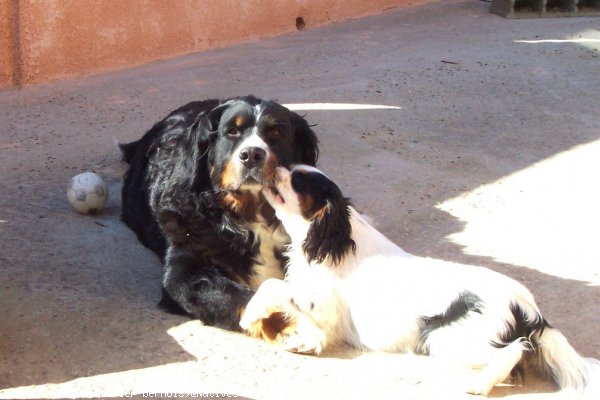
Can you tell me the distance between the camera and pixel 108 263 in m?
4.90

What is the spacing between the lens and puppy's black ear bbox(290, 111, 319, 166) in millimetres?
4508

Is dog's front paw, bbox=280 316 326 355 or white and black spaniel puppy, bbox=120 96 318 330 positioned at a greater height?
white and black spaniel puppy, bbox=120 96 318 330

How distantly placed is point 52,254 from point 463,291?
224 centimetres

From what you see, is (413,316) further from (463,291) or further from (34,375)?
(34,375)

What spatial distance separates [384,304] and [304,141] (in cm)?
99

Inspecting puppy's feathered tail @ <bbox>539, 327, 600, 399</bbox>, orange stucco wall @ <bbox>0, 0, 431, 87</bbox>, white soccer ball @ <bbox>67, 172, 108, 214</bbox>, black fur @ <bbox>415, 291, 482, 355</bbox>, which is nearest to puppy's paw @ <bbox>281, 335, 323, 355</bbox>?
black fur @ <bbox>415, 291, 482, 355</bbox>

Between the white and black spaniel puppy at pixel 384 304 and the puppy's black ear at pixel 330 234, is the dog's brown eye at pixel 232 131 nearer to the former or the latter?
the white and black spaniel puppy at pixel 384 304

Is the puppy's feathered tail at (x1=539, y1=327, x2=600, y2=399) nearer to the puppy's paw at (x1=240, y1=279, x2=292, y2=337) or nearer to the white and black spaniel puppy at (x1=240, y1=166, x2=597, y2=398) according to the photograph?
the white and black spaniel puppy at (x1=240, y1=166, x2=597, y2=398)

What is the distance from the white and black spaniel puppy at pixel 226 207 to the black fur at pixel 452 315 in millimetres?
813

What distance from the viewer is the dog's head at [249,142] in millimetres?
4164

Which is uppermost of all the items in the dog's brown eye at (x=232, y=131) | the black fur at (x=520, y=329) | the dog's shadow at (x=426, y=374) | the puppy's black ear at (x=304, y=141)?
the dog's brown eye at (x=232, y=131)

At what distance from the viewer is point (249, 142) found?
4219mm

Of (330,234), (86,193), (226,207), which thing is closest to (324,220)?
(330,234)

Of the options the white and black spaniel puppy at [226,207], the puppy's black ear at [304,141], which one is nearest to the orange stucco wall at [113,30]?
the white and black spaniel puppy at [226,207]
